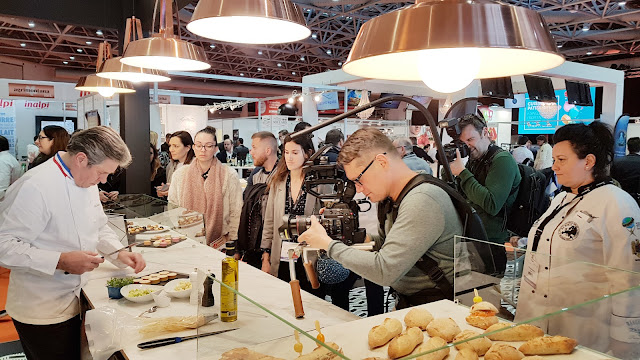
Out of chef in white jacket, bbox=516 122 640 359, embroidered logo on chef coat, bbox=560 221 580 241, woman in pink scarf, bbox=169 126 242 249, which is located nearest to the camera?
chef in white jacket, bbox=516 122 640 359

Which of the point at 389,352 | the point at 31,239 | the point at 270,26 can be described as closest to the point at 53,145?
the point at 31,239

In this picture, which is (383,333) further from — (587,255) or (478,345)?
(587,255)

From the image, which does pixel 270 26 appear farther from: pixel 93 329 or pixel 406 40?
pixel 93 329

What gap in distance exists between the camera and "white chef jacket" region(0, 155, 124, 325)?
6.71 ft

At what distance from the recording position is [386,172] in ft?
6.74

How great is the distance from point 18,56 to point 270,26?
Answer: 1871cm

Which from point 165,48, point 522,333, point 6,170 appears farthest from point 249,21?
point 6,170

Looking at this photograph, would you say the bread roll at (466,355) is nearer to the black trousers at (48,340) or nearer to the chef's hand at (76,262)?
the chef's hand at (76,262)

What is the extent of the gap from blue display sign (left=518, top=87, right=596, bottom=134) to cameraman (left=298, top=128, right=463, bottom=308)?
35.0 feet

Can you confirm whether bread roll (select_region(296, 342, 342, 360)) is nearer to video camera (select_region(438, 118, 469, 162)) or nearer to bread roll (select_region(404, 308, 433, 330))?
bread roll (select_region(404, 308, 433, 330))

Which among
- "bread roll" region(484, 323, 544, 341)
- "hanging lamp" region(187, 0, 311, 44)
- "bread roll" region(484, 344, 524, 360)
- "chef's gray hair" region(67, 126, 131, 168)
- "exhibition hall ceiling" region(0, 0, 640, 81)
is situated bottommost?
"bread roll" region(484, 344, 524, 360)

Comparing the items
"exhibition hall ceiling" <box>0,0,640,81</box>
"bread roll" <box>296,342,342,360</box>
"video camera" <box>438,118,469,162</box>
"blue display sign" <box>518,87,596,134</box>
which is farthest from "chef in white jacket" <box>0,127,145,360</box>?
"blue display sign" <box>518,87,596,134</box>

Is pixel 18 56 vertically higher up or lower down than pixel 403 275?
higher up

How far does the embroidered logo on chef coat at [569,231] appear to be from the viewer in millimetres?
2010
